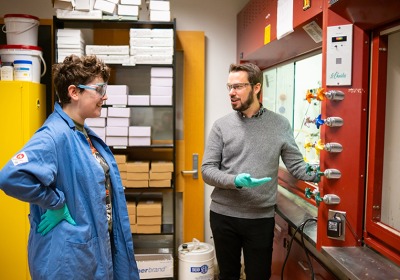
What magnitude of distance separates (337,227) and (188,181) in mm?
1929

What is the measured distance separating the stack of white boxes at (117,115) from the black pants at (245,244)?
45.7 inches

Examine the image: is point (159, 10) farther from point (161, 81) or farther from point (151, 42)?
point (161, 81)

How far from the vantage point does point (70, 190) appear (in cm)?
146

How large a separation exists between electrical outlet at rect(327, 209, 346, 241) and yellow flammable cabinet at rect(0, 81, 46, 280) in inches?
83.7

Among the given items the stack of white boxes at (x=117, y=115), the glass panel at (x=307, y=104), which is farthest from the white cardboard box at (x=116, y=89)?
the glass panel at (x=307, y=104)

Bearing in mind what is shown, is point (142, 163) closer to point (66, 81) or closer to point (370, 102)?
point (66, 81)

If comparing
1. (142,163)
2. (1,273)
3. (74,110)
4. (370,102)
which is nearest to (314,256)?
(370,102)

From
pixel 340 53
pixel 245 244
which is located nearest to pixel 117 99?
pixel 245 244

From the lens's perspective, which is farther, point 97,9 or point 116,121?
point 116,121

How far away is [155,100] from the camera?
3.00 metres

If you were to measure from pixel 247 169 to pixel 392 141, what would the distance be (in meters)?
0.72

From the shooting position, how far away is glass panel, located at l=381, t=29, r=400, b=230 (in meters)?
1.55

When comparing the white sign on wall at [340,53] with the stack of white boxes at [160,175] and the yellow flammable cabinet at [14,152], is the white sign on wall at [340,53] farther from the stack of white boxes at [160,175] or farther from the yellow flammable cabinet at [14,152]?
the yellow flammable cabinet at [14,152]

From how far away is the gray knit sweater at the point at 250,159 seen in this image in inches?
80.3
